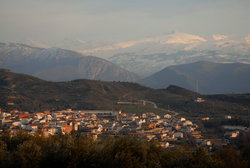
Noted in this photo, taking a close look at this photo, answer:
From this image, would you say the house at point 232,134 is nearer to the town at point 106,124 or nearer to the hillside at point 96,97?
the town at point 106,124

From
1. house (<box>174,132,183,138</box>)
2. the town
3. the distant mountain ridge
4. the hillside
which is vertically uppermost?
the distant mountain ridge

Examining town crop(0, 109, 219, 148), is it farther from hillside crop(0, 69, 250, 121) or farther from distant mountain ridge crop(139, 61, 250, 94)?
distant mountain ridge crop(139, 61, 250, 94)

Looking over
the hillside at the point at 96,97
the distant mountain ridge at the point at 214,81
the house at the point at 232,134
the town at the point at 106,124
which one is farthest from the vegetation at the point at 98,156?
the distant mountain ridge at the point at 214,81

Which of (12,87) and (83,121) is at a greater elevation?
(12,87)

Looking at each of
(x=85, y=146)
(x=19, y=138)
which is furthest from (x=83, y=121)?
(x=85, y=146)

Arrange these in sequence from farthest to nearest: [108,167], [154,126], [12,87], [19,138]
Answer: [12,87] < [154,126] < [19,138] < [108,167]

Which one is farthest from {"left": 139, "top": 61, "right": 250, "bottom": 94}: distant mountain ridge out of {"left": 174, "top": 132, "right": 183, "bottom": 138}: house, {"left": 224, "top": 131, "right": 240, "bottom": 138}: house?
{"left": 174, "top": 132, "right": 183, "bottom": 138}: house

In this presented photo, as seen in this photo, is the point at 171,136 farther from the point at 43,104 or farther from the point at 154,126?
the point at 43,104

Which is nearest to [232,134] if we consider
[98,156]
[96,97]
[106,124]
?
[106,124]
